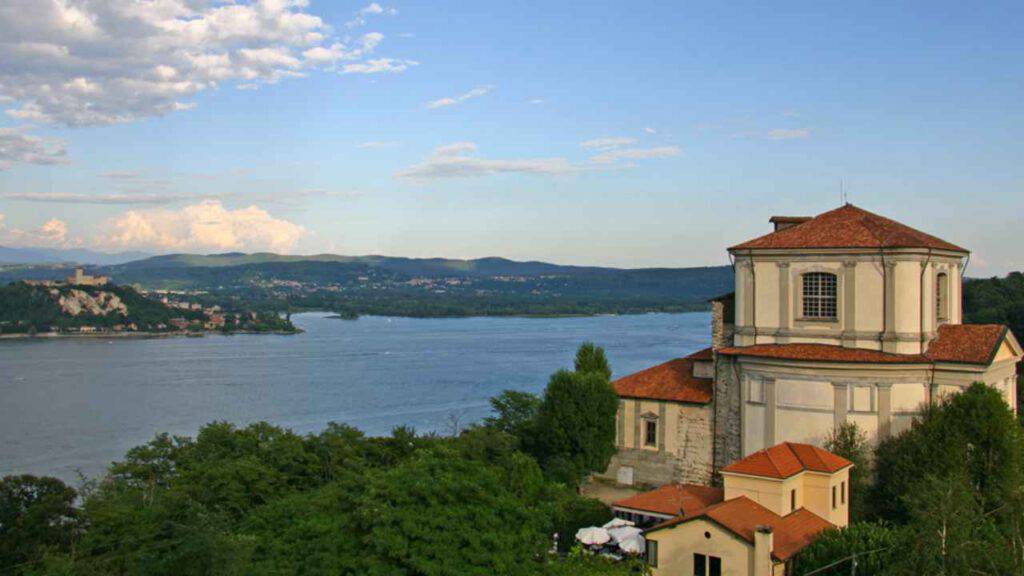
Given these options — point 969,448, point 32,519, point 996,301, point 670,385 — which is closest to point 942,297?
point 969,448

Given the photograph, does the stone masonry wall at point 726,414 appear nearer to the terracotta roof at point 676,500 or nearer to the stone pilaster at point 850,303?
the stone pilaster at point 850,303

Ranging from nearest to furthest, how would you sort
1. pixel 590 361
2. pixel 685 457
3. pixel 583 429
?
pixel 685 457 → pixel 583 429 → pixel 590 361

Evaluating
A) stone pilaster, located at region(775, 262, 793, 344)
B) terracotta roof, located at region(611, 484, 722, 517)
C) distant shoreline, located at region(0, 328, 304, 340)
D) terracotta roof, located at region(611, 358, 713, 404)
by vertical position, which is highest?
stone pilaster, located at region(775, 262, 793, 344)

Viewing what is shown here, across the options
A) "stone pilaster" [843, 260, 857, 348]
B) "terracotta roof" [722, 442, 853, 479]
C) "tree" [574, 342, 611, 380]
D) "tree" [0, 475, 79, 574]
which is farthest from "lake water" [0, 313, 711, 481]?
"terracotta roof" [722, 442, 853, 479]

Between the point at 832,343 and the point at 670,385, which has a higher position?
the point at 832,343

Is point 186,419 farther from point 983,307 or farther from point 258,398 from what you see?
point 983,307

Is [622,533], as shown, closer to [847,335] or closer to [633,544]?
[633,544]

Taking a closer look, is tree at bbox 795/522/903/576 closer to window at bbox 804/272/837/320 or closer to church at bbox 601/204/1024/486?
church at bbox 601/204/1024/486
